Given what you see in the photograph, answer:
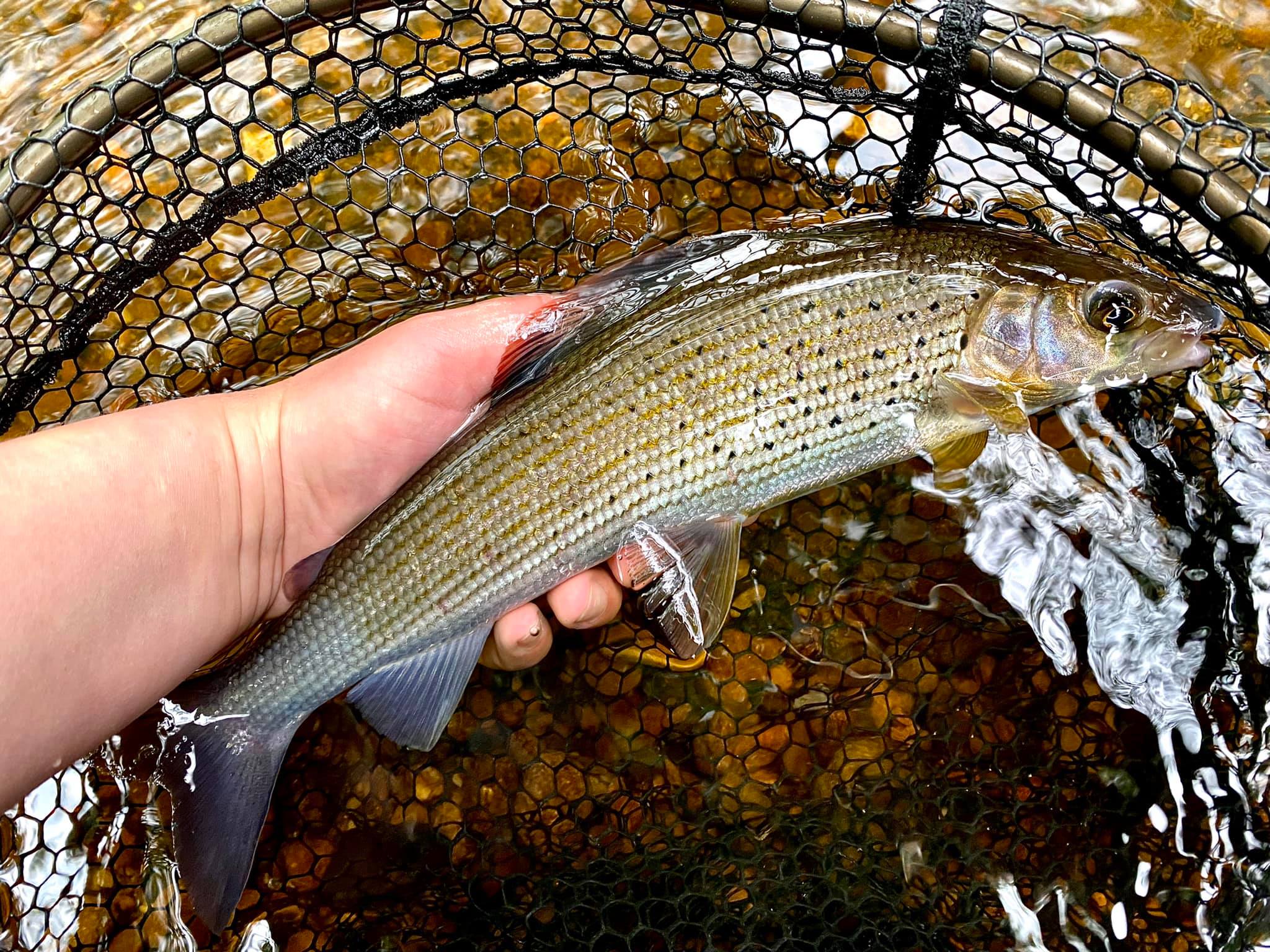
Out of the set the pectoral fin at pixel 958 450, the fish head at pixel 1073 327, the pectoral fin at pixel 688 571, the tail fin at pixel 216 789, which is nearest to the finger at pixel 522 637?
the pectoral fin at pixel 688 571

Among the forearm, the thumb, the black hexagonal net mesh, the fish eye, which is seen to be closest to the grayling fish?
the fish eye

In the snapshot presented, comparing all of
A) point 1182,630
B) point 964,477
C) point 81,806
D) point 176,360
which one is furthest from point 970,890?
point 176,360

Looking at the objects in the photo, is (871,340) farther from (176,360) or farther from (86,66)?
(86,66)

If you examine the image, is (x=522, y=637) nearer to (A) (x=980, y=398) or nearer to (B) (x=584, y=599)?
(B) (x=584, y=599)

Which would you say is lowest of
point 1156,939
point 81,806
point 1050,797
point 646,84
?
point 1156,939

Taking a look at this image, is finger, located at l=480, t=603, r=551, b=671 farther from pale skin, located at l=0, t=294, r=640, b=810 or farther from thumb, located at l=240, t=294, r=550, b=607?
thumb, located at l=240, t=294, r=550, b=607

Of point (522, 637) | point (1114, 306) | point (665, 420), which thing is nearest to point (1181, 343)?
point (1114, 306)
